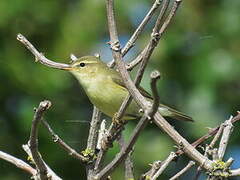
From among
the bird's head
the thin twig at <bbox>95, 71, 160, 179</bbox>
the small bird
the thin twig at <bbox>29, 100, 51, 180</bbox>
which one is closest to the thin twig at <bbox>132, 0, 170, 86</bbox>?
the thin twig at <bbox>95, 71, 160, 179</bbox>

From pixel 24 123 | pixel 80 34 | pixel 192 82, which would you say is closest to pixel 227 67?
pixel 192 82

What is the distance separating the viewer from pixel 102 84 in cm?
443

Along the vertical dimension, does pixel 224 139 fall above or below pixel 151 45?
below

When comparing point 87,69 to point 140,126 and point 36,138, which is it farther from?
point 140,126

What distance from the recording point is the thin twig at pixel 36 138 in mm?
1908

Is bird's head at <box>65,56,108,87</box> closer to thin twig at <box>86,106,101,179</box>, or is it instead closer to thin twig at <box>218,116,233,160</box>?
thin twig at <box>86,106,101,179</box>

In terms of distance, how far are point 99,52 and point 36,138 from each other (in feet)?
9.16

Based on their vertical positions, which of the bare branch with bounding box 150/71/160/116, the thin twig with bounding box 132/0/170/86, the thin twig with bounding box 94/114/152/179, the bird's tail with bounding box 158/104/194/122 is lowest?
the bird's tail with bounding box 158/104/194/122

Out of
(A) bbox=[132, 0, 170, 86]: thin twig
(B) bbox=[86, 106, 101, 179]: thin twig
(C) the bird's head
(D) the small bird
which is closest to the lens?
(A) bbox=[132, 0, 170, 86]: thin twig

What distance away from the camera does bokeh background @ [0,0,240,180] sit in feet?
14.9

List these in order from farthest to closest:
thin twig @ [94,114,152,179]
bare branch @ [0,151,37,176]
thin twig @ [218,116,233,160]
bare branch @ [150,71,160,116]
Result: bare branch @ [0,151,37,176]
thin twig @ [218,116,233,160]
thin twig @ [94,114,152,179]
bare branch @ [150,71,160,116]

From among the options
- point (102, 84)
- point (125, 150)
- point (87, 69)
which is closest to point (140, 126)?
point (125, 150)

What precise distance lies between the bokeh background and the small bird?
0.62 ft

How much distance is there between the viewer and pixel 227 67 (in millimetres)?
4508
